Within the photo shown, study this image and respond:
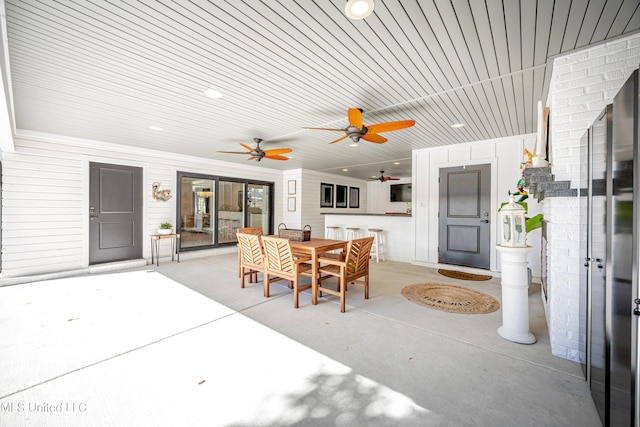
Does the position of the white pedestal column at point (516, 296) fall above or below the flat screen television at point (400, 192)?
below

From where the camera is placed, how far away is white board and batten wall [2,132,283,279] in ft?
14.6

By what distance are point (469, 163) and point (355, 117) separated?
3580 mm

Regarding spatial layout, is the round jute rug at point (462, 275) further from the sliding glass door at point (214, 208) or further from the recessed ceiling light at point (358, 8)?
the sliding glass door at point (214, 208)

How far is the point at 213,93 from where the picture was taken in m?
3.15

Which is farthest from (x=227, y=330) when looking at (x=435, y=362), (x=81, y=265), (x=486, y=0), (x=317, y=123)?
(x=81, y=265)

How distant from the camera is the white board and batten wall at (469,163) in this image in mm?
4923

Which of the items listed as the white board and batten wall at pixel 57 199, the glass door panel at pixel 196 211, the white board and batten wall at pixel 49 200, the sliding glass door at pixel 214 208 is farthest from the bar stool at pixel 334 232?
the white board and batten wall at pixel 49 200

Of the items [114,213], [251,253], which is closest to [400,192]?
→ [251,253]

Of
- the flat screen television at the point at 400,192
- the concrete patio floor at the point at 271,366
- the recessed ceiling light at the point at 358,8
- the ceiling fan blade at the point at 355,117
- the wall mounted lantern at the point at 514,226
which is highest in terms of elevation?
the recessed ceiling light at the point at 358,8

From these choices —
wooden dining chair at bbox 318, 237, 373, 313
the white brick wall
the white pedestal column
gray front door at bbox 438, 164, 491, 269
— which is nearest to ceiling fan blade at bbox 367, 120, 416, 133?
the white brick wall

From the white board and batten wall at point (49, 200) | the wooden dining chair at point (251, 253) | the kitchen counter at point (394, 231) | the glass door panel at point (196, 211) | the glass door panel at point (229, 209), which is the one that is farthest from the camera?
the glass door panel at point (229, 209)

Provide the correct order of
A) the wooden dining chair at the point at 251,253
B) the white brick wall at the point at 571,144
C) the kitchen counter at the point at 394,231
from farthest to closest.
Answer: the kitchen counter at the point at 394,231, the wooden dining chair at the point at 251,253, the white brick wall at the point at 571,144

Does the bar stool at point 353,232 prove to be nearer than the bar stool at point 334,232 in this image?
Yes

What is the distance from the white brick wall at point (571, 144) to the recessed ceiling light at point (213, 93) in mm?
3454
